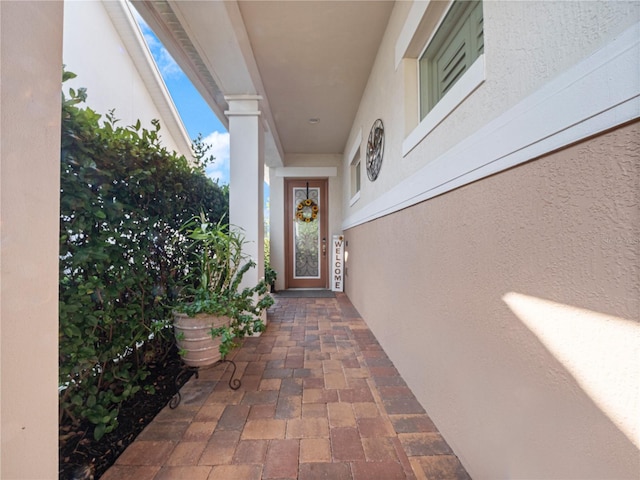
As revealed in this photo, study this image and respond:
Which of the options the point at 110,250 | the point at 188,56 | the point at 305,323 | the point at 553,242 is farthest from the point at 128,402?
the point at 188,56

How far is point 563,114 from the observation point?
0.67 meters

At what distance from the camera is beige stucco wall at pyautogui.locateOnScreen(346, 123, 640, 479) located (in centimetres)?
56

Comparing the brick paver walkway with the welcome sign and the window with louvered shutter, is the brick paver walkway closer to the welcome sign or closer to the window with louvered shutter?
the window with louvered shutter

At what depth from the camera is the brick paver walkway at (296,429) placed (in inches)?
45.0

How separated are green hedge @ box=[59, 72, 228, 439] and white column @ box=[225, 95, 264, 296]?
729 millimetres

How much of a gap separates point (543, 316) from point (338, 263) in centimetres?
436

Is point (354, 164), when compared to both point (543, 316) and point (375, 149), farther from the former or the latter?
point (543, 316)

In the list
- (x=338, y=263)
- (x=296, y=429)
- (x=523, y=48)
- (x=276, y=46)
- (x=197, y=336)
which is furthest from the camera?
(x=338, y=263)

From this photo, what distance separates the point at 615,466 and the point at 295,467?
3.47ft

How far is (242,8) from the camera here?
204 centimetres

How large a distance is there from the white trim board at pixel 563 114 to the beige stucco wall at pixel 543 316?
0.12ft

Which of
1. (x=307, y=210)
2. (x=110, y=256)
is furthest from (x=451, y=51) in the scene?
(x=307, y=210)

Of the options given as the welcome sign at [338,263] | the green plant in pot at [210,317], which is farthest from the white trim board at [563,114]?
the welcome sign at [338,263]

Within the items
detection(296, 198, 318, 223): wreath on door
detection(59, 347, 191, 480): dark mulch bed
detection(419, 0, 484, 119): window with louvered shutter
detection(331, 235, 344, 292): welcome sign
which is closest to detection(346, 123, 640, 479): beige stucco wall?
detection(419, 0, 484, 119): window with louvered shutter
